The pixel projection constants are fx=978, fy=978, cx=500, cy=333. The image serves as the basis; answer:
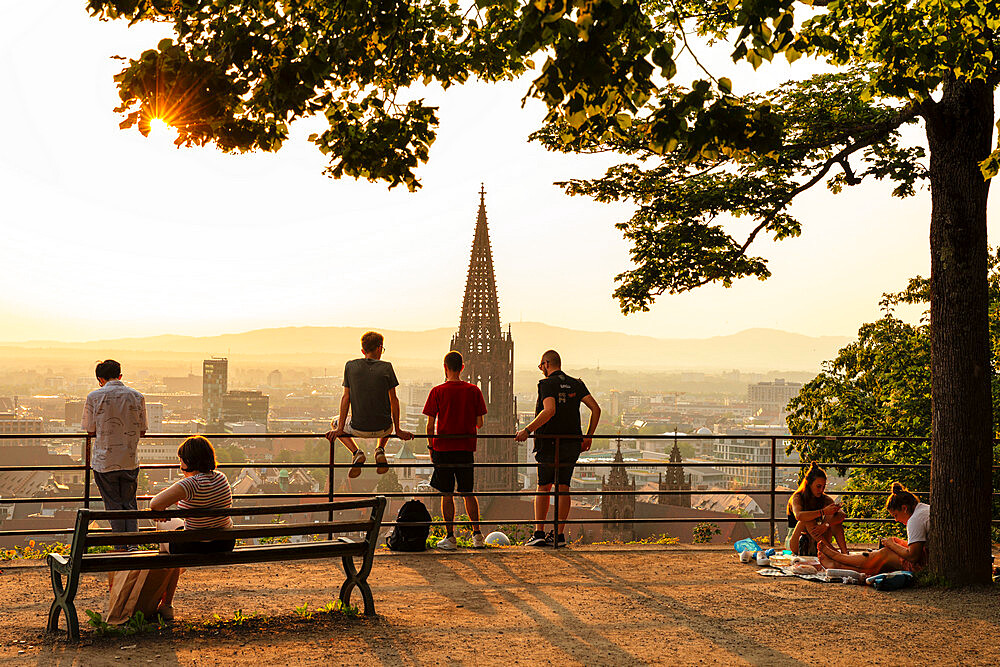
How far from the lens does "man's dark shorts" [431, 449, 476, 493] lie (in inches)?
377

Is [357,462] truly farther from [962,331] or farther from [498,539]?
[962,331]

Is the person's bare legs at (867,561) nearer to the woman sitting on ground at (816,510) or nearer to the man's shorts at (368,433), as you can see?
the woman sitting on ground at (816,510)

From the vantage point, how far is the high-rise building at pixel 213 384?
153 meters

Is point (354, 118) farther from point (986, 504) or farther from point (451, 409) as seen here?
point (986, 504)

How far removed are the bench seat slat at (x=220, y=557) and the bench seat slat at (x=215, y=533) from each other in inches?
3.7

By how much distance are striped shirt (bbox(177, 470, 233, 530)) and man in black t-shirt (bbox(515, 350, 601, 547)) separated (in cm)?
388

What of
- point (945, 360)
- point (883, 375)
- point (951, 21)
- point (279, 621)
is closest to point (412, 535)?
point (279, 621)

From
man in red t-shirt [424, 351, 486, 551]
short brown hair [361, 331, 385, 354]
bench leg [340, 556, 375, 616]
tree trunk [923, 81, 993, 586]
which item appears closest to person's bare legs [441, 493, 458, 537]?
man in red t-shirt [424, 351, 486, 551]

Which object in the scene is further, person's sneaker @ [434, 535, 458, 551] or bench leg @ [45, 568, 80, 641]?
person's sneaker @ [434, 535, 458, 551]

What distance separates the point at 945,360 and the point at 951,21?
9.73ft

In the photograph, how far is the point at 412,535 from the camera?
9.50 metres

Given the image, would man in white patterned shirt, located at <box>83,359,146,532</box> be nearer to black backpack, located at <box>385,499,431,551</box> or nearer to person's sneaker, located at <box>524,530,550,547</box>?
black backpack, located at <box>385,499,431,551</box>

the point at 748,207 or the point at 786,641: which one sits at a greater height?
the point at 748,207

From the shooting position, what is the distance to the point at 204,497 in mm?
6172
